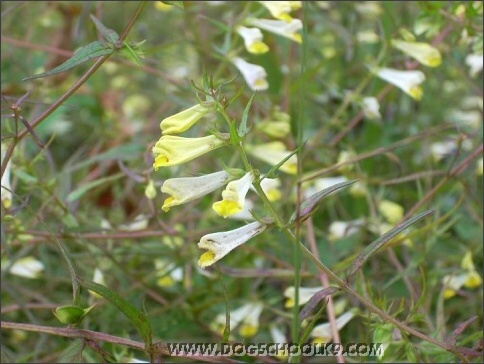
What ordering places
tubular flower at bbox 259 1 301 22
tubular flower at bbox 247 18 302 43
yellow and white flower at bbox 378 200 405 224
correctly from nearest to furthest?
tubular flower at bbox 259 1 301 22 < tubular flower at bbox 247 18 302 43 < yellow and white flower at bbox 378 200 405 224

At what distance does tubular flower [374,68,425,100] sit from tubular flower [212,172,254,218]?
0.47 m

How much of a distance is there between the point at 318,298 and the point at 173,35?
1.26m

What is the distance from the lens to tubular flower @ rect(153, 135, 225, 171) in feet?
1.83

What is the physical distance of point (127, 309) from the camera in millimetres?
601

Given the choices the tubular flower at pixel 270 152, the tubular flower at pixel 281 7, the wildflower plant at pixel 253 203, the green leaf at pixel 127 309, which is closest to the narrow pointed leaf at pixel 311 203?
the wildflower plant at pixel 253 203

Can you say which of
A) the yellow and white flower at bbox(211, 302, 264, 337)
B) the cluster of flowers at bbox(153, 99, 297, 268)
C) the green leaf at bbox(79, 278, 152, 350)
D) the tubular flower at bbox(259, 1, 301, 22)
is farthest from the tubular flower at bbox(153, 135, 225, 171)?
the yellow and white flower at bbox(211, 302, 264, 337)

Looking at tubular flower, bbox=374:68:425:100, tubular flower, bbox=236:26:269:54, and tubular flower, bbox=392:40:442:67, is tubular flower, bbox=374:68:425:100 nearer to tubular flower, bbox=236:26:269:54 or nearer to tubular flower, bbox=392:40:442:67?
tubular flower, bbox=392:40:442:67

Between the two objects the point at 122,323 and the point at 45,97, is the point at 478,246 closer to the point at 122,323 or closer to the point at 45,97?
the point at 122,323

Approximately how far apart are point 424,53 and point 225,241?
1.55 feet

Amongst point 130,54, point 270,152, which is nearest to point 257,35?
point 270,152

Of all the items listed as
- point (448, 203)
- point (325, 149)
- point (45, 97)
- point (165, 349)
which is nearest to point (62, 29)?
point (45, 97)

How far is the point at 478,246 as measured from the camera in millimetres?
973

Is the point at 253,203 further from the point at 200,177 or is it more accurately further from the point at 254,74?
the point at 200,177

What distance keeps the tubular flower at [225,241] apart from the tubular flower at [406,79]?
1.51 feet
